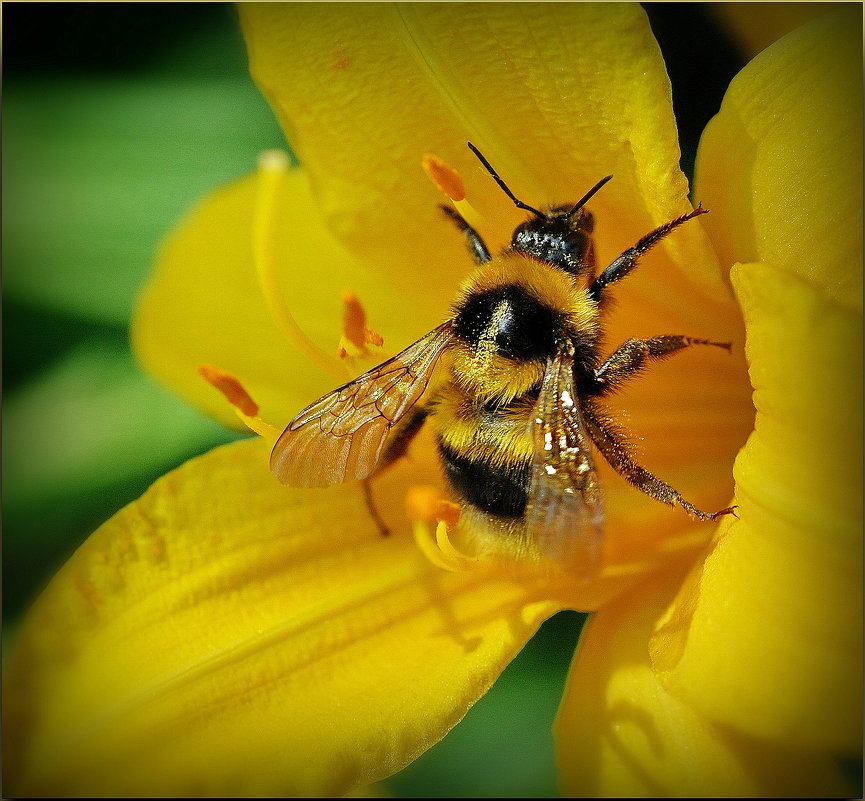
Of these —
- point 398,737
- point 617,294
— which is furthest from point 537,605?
point 617,294

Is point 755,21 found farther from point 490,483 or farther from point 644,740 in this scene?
point 644,740

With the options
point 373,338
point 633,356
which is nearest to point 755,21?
point 633,356

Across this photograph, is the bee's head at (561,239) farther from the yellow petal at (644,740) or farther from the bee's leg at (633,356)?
the yellow petal at (644,740)

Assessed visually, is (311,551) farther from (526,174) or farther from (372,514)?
(526,174)

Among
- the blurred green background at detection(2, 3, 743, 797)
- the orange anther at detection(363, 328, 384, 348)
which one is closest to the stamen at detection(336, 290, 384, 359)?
the orange anther at detection(363, 328, 384, 348)

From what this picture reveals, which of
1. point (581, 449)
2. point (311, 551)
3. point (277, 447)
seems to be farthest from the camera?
point (311, 551)

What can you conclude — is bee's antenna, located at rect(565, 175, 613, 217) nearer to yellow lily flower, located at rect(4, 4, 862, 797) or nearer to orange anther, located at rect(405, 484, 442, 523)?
yellow lily flower, located at rect(4, 4, 862, 797)
